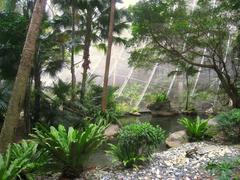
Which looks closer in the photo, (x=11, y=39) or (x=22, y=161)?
(x=22, y=161)

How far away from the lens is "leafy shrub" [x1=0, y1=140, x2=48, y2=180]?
4.52 meters

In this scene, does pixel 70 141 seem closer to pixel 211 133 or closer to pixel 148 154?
pixel 148 154

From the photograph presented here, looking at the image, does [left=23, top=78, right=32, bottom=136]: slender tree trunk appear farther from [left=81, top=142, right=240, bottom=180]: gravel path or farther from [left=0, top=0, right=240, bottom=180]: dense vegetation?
[left=81, top=142, right=240, bottom=180]: gravel path

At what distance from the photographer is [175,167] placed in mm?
5914

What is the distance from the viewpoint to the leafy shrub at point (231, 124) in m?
7.53

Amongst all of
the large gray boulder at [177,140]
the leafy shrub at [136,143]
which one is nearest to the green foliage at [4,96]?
the large gray boulder at [177,140]

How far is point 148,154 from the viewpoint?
20.1 feet

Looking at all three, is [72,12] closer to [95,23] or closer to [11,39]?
[95,23]

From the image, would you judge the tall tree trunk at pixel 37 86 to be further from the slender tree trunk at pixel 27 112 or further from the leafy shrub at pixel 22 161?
the leafy shrub at pixel 22 161

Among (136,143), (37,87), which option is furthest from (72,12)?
(136,143)

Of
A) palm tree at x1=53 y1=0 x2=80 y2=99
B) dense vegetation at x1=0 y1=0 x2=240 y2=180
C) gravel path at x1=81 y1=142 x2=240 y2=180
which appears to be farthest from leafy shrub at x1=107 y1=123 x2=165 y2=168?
palm tree at x1=53 y1=0 x2=80 y2=99

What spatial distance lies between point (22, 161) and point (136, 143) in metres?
2.05

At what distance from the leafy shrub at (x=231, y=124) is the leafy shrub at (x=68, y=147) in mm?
3480

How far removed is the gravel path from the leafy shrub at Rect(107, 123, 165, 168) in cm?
18
